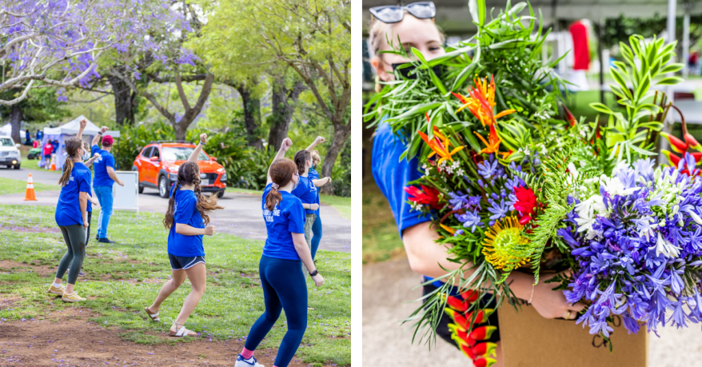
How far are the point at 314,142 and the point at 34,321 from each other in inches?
59.0

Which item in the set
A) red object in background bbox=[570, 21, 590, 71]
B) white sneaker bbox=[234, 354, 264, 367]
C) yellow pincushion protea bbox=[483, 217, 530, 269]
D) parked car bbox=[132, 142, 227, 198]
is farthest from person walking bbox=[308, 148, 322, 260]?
red object in background bbox=[570, 21, 590, 71]

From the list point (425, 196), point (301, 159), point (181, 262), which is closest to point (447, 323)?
point (425, 196)

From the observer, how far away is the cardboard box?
4.47ft

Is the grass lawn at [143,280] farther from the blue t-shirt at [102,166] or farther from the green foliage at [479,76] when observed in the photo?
the green foliage at [479,76]

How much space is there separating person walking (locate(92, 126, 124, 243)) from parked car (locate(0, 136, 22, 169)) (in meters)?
0.35

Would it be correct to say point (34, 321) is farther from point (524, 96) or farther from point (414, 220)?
point (524, 96)

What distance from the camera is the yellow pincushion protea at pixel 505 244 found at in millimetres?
1210

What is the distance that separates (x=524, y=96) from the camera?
5.20ft

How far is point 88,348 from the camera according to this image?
220cm

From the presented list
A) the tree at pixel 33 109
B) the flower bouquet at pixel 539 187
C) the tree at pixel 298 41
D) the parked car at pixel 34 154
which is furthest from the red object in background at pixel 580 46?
the parked car at pixel 34 154

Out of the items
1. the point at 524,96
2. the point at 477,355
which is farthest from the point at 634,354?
the point at 524,96

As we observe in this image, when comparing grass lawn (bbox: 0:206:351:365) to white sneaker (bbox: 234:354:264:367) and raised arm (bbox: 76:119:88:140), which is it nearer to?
white sneaker (bbox: 234:354:264:367)

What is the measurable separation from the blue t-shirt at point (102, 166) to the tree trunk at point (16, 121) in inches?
13.1

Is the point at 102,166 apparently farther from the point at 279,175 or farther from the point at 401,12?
the point at 401,12
